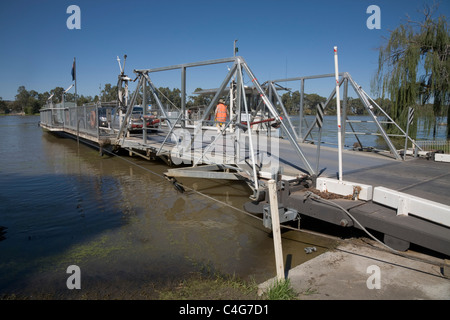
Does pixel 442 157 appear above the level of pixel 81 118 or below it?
below

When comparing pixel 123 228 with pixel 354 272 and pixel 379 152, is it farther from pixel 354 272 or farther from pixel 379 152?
pixel 379 152

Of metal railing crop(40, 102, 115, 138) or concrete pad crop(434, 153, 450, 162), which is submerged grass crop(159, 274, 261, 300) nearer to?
concrete pad crop(434, 153, 450, 162)

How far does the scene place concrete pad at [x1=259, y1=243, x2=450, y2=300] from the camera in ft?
12.2

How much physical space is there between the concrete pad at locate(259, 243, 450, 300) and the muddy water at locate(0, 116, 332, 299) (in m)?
0.70

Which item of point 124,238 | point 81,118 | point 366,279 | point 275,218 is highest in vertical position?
point 81,118

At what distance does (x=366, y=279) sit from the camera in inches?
162

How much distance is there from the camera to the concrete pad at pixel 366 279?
3.72 m

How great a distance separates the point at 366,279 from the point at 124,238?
4.40 metres

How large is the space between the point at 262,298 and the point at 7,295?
3.44m

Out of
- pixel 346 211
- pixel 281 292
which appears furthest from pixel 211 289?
pixel 346 211

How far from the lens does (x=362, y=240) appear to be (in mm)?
5633

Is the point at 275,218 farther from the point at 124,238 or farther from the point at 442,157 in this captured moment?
the point at 442,157

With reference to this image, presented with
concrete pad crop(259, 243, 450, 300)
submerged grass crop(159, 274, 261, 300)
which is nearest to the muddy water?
submerged grass crop(159, 274, 261, 300)
